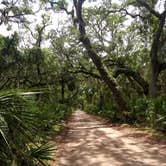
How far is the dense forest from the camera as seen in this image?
7434mm

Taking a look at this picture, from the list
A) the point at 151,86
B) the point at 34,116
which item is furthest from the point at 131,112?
the point at 34,116

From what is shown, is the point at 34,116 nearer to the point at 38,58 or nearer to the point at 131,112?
the point at 131,112

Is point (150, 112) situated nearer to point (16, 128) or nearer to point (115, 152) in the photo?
point (115, 152)

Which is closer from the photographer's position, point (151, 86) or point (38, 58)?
point (151, 86)

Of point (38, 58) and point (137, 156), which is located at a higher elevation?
point (38, 58)

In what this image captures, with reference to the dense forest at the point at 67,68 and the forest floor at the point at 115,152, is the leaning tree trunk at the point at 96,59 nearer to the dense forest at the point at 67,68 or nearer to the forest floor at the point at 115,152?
the dense forest at the point at 67,68

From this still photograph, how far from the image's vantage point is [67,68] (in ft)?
94.8

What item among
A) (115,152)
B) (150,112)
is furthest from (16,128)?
(150,112)

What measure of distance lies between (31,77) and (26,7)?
16.0 feet

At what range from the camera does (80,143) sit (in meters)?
14.6

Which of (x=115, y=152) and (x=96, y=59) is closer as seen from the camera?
(x=115, y=152)

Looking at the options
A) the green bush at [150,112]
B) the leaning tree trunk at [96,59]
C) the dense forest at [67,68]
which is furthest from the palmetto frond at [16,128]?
the leaning tree trunk at [96,59]

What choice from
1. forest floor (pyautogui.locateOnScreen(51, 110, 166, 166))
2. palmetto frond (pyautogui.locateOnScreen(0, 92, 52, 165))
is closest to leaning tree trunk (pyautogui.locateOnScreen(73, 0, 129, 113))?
forest floor (pyautogui.locateOnScreen(51, 110, 166, 166))

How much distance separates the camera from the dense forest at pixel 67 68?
7.43 metres
